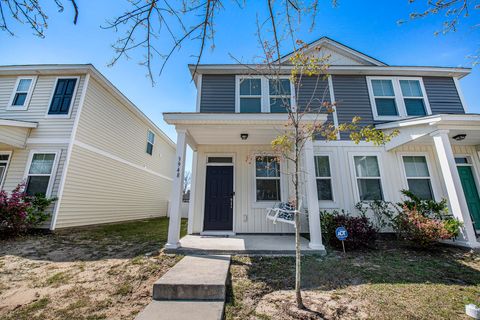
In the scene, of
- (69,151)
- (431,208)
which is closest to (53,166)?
(69,151)

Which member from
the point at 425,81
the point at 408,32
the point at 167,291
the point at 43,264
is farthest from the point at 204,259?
the point at 425,81

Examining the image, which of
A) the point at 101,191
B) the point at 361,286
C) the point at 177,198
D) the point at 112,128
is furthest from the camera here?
the point at 112,128

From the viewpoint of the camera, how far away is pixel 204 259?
12.8ft

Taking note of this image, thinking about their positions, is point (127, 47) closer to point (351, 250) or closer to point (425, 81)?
point (351, 250)

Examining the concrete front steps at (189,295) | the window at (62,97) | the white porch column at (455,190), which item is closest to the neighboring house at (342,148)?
the white porch column at (455,190)

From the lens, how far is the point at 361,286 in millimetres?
3051

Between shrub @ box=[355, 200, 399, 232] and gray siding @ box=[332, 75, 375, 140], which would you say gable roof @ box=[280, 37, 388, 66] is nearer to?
gray siding @ box=[332, 75, 375, 140]

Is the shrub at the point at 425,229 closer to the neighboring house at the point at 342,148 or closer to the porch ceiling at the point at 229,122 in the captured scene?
the neighboring house at the point at 342,148

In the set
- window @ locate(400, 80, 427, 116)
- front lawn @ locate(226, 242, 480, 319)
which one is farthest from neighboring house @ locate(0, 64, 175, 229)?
window @ locate(400, 80, 427, 116)

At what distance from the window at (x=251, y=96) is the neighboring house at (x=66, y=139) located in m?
5.84

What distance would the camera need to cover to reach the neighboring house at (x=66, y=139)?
6.78m

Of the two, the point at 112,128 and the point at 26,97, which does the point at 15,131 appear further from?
the point at 112,128

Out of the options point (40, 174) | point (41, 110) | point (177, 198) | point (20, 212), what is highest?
point (41, 110)

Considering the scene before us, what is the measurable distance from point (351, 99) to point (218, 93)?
4.79 m
